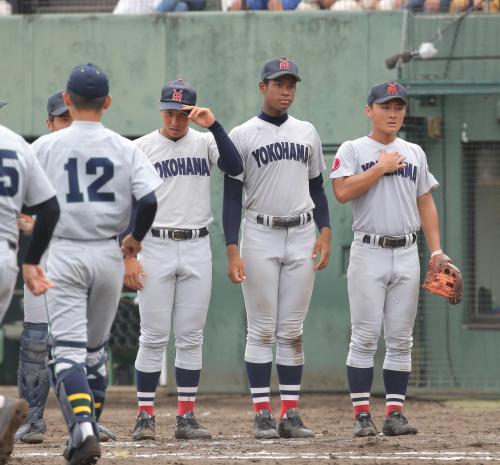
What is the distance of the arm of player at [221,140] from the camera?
8.14 meters

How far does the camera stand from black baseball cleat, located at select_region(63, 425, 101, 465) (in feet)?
20.7

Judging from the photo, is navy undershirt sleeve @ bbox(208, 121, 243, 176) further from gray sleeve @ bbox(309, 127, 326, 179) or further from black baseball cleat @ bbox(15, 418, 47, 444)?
black baseball cleat @ bbox(15, 418, 47, 444)

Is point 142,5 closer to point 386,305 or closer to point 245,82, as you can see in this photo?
point 245,82

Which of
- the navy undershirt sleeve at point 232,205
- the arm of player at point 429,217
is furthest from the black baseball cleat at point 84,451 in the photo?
the arm of player at point 429,217

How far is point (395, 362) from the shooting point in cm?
862

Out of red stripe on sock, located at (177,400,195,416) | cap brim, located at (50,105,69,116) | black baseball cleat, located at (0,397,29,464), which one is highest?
cap brim, located at (50,105,69,116)

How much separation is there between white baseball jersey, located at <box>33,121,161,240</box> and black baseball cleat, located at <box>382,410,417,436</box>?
256cm

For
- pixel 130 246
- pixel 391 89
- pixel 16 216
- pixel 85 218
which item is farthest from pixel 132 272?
pixel 391 89

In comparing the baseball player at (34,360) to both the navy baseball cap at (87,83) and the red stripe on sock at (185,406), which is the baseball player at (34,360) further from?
the navy baseball cap at (87,83)

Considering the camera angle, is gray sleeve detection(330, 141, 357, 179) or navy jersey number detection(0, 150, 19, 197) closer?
navy jersey number detection(0, 150, 19, 197)

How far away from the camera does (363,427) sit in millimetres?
8430

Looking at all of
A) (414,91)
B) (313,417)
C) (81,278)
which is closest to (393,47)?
(414,91)

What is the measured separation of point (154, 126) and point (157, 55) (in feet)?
2.30

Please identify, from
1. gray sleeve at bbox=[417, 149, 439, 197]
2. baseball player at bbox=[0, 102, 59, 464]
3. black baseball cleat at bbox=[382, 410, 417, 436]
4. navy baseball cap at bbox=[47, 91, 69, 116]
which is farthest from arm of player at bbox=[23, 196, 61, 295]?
gray sleeve at bbox=[417, 149, 439, 197]
